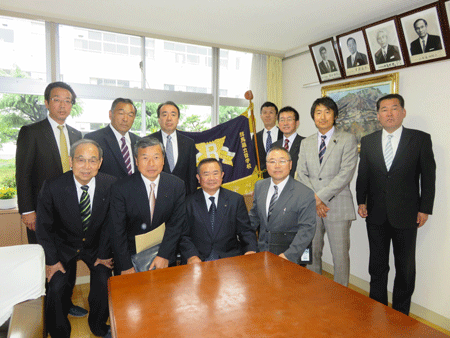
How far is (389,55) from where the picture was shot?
3.02 meters

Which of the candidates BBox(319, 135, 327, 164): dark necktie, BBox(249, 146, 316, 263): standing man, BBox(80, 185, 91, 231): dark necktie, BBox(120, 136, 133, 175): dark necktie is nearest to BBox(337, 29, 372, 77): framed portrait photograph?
BBox(319, 135, 327, 164): dark necktie

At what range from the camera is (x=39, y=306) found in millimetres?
1358

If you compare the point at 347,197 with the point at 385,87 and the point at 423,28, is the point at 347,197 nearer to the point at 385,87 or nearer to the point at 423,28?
the point at 385,87

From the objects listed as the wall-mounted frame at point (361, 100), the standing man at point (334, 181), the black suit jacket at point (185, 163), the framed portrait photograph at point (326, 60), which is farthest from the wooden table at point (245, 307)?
the framed portrait photograph at point (326, 60)

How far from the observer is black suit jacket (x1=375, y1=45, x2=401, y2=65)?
2.95 m

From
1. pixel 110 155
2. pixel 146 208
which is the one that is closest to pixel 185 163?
pixel 110 155

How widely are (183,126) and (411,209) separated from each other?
9.64 feet

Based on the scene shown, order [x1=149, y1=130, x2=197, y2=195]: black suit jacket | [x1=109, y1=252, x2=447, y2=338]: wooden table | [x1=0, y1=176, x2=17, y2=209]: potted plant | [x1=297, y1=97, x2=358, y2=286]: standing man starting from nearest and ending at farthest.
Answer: [x1=109, y1=252, x2=447, y2=338]: wooden table → [x1=297, y1=97, x2=358, y2=286]: standing man → [x1=149, y1=130, x2=197, y2=195]: black suit jacket → [x1=0, y1=176, x2=17, y2=209]: potted plant

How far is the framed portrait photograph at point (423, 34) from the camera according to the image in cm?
255

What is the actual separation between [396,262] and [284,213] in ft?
3.79

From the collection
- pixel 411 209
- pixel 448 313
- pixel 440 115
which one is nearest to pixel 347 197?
pixel 411 209

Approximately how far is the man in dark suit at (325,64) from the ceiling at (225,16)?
6.6 inches

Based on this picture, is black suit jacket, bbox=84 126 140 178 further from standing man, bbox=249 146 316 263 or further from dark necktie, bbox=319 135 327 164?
dark necktie, bbox=319 135 327 164

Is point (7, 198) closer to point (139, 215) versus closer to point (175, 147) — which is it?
point (175, 147)
